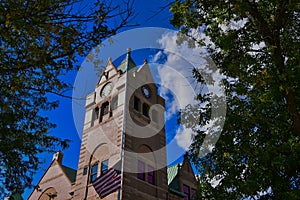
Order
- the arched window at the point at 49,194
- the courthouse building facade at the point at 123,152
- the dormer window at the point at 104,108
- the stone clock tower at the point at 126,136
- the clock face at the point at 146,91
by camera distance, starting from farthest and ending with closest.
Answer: the clock face at the point at 146,91, the dormer window at the point at 104,108, the arched window at the point at 49,194, the stone clock tower at the point at 126,136, the courthouse building facade at the point at 123,152

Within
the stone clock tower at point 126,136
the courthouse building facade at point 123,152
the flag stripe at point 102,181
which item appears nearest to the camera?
the flag stripe at point 102,181

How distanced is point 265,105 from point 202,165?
3325mm

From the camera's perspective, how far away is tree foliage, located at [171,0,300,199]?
934cm

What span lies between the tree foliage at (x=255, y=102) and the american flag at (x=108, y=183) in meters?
9.26

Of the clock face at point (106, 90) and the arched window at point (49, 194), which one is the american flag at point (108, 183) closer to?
the arched window at point (49, 194)

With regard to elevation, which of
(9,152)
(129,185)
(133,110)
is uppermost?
(133,110)

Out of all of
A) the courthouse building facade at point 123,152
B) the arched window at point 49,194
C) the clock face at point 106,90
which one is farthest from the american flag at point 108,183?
the clock face at point 106,90

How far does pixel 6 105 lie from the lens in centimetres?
931

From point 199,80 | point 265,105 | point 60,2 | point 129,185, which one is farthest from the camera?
point 129,185

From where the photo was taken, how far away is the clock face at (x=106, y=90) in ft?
93.6

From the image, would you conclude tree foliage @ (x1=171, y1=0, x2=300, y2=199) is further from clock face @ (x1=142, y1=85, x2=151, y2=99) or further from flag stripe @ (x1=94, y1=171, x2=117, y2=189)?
clock face @ (x1=142, y1=85, x2=151, y2=99)

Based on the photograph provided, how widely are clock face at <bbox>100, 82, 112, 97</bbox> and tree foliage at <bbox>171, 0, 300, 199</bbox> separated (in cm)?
1691

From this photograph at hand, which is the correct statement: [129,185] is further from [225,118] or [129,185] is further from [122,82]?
[225,118]

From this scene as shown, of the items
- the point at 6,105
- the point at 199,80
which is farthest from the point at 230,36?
the point at 6,105
